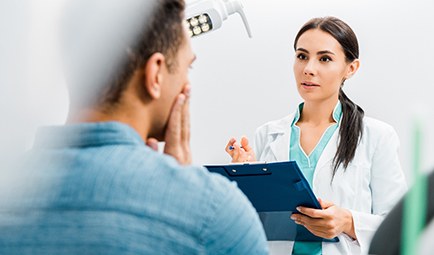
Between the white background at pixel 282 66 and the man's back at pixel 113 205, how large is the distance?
110 centimetres

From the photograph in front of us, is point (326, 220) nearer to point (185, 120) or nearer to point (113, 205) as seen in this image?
point (185, 120)

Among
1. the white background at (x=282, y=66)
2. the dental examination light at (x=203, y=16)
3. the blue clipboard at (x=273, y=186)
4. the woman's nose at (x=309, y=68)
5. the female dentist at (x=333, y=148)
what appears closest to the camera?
the blue clipboard at (x=273, y=186)

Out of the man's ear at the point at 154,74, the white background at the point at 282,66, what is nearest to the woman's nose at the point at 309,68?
the white background at the point at 282,66

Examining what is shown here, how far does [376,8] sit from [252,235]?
1.42 m

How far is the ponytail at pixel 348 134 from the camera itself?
1.53 metres

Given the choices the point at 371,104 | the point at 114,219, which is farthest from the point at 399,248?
the point at 371,104

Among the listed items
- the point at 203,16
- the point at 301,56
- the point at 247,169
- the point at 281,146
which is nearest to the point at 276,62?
the point at 301,56

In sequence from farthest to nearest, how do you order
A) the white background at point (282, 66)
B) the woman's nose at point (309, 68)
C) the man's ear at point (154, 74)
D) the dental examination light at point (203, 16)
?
the white background at point (282, 66), the woman's nose at point (309, 68), the dental examination light at point (203, 16), the man's ear at point (154, 74)

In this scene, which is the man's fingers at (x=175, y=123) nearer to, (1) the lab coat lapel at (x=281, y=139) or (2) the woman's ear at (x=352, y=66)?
(1) the lab coat lapel at (x=281, y=139)

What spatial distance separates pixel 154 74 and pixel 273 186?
63 centimetres

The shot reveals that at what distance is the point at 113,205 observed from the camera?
1.81ft

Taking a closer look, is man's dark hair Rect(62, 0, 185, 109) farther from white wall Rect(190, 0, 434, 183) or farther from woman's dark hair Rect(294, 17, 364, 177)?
white wall Rect(190, 0, 434, 183)

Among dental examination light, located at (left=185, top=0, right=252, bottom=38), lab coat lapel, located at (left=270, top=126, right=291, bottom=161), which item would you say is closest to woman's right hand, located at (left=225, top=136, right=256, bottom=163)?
lab coat lapel, located at (left=270, top=126, right=291, bottom=161)

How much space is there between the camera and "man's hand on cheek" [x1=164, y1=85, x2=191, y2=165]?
692 mm
